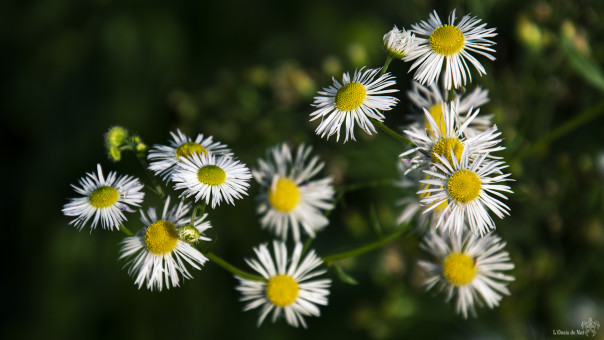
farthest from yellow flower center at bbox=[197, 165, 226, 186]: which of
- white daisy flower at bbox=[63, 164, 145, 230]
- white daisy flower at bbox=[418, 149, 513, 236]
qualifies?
white daisy flower at bbox=[418, 149, 513, 236]

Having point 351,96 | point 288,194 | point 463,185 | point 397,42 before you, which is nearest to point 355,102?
point 351,96

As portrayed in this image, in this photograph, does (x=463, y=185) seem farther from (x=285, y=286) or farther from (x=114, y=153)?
(x=114, y=153)

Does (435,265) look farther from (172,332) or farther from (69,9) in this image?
(69,9)

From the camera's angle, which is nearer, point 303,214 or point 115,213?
point 115,213

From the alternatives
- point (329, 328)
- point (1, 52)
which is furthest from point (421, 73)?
point (1, 52)

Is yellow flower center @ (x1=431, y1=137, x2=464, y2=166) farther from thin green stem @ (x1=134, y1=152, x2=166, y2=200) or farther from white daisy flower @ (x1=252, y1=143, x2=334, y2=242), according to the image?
thin green stem @ (x1=134, y1=152, x2=166, y2=200)

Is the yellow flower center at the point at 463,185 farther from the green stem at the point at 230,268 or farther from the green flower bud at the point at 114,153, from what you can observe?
the green flower bud at the point at 114,153

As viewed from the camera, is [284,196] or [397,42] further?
[284,196]
